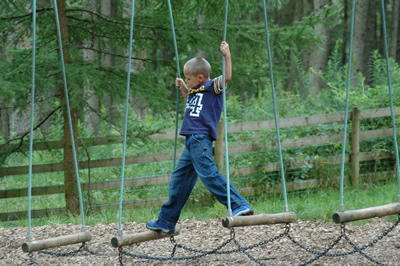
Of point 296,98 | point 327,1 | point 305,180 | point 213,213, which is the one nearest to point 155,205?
point 213,213

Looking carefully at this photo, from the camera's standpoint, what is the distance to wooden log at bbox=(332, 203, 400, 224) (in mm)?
3278

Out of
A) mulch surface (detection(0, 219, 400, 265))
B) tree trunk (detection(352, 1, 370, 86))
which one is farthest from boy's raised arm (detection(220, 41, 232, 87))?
tree trunk (detection(352, 1, 370, 86))

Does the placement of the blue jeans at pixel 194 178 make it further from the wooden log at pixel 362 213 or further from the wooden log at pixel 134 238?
the wooden log at pixel 362 213

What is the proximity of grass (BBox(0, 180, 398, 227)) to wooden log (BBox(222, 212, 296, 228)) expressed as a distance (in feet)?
5.81

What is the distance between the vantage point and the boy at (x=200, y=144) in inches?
134

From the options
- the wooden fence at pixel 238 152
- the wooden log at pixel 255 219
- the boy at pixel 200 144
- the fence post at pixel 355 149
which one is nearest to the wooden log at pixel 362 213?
the wooden log at pixel 255 219

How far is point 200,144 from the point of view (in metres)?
3.45

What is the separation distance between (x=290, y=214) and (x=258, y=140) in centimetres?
342

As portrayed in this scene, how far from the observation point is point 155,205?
21.1 ft

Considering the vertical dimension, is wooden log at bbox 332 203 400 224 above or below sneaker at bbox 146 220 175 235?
above

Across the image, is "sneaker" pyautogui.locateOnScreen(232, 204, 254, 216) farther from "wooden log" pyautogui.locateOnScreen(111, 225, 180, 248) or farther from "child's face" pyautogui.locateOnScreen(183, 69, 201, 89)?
"child's face" pyautogui.locateOnScreen(183, 69, 201, 89)

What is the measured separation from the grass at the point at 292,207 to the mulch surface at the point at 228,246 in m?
0.20

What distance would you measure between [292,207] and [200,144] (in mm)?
2442

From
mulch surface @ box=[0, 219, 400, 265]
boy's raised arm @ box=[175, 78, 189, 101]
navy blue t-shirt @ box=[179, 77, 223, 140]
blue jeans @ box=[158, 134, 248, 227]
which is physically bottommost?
mulch surface @ box=[0, 219, 400, 265]
